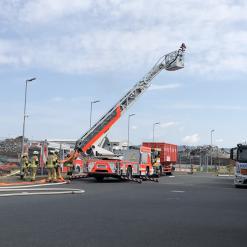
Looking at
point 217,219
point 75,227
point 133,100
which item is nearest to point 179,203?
point 217,219

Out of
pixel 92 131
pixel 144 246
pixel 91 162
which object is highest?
pixel 92 131

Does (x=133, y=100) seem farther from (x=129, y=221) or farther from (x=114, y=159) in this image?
(x=129, y=221)

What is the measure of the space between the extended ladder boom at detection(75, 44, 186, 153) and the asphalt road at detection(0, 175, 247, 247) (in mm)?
10698

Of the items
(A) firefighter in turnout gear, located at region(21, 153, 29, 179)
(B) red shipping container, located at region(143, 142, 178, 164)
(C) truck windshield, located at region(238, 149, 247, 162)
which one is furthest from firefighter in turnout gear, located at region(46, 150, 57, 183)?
(B) red shipping container, located at region(143, 142, 178, 164)

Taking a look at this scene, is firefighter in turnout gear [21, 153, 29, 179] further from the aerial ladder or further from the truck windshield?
the truck windshield

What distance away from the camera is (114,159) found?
84.0 feet

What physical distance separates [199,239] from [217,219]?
2.89 m

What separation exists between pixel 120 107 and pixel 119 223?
1706 cm

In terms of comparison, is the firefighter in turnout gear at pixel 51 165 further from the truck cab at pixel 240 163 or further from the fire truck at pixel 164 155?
the fire truck at pixel 164 155

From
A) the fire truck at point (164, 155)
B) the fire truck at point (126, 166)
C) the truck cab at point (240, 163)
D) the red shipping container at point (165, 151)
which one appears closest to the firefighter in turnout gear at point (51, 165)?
the fire truck at point (126, 166)

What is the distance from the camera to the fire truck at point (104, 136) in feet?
82.1

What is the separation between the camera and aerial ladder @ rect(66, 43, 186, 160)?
25406 millimetres

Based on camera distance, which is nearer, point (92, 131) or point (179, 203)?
point (179, 203)

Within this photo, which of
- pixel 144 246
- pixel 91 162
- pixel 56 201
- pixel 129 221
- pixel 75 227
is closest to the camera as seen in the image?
pixel 144 246
